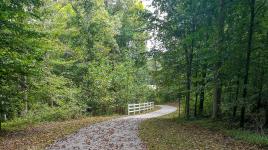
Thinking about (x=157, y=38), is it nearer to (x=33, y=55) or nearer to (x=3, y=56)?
(x=33, y=55)

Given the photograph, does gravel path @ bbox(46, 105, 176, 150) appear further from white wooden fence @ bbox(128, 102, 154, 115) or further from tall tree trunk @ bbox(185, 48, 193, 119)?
white wooden fence @ bbox(128, 102, 154, 115)

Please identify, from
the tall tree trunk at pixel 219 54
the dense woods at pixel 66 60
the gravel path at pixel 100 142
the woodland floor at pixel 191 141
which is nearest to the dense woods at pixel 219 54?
the tall tree trunk at pixel 219 54

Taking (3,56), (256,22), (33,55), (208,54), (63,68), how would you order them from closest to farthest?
(3,56) < (33,55) < (256,22) < (208,54) < (63,68)

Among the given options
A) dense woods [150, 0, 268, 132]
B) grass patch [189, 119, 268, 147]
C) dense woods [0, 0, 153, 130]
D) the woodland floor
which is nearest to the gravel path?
the woodland floor

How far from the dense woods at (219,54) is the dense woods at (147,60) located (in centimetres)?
5

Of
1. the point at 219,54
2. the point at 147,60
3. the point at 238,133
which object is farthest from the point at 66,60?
the point at 238,133

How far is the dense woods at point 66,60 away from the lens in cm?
1365

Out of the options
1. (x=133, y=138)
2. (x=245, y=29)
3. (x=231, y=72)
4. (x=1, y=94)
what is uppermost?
(x=245, y=29)

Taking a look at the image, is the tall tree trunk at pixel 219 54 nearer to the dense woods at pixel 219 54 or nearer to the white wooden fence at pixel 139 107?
the dense woods at pixel 219 54

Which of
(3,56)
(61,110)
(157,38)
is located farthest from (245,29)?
(61,110)

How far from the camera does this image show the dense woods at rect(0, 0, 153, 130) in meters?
13.6

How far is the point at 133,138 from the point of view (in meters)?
12.4

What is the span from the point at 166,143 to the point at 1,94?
7741 millimetres

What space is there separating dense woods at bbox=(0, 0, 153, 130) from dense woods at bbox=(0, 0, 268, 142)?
6cm
